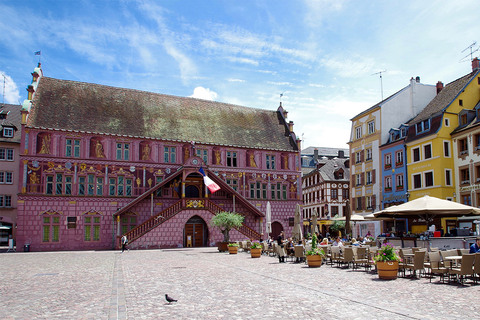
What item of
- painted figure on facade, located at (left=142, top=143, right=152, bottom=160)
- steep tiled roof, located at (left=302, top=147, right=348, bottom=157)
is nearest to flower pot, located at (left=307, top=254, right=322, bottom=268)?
painted figure on facade, located at (left=142, top=143, right=152, bottom=160)

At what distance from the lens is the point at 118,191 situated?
40.9 meters

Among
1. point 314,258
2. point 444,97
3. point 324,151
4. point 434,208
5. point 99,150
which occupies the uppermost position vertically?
point 324,151

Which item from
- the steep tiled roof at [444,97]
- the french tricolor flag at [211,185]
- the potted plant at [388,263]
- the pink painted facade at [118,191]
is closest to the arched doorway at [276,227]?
the pink painted facade at [118,191]

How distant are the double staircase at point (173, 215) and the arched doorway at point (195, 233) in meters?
1.71

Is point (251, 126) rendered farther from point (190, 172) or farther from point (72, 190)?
point (72, 190)

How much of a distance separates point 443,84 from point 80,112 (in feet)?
114

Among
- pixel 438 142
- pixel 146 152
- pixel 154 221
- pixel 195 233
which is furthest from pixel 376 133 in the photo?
pixel 154 221

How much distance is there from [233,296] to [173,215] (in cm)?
2822

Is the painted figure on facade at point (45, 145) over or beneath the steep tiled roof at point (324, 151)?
beneath

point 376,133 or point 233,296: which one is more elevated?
point 376,133

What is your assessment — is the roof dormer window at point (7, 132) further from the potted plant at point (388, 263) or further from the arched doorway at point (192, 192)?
the potted plant at point (388, 263)

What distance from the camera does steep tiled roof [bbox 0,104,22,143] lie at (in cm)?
4844

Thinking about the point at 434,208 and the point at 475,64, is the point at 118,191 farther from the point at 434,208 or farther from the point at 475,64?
the point at 475,64

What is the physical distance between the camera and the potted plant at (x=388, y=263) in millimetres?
14898
